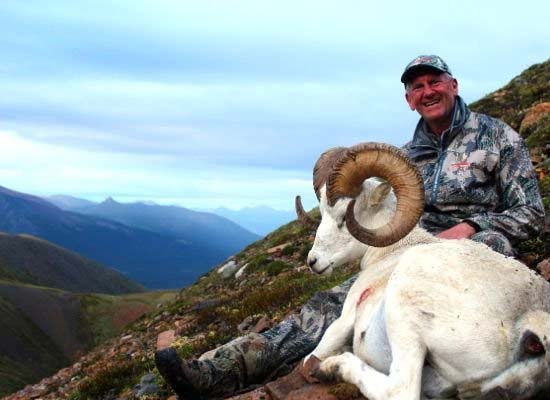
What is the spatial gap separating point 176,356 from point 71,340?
115 m

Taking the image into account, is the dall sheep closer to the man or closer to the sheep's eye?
the sheep's eye

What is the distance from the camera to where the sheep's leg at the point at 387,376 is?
5203mm

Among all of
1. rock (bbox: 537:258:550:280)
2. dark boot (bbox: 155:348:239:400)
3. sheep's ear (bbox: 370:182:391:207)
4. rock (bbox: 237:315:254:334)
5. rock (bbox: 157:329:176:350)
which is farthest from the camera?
rock (bbox: 157:329:176:350)

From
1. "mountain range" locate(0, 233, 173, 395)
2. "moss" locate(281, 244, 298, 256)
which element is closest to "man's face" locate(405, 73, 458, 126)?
"moss" locate(281, 244, 298, 256)

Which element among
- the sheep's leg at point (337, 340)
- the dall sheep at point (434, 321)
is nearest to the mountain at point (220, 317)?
the sheep's leg at point (337, 340)

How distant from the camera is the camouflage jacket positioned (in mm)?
7598

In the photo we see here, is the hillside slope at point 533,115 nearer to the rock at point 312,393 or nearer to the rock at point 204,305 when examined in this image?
the rock at point 312,393

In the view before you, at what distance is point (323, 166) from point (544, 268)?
3550 millimetres

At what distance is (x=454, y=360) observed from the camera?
17.0 ft

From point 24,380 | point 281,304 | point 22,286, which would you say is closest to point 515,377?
point 281,304

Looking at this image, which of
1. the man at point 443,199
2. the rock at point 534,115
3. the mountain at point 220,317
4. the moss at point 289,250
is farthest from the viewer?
the moss at point 289,250

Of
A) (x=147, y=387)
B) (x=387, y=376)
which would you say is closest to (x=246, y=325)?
(x=147, y=387)

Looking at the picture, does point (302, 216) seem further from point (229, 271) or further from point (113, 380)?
point (229, 271)

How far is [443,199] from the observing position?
812 centimetres
